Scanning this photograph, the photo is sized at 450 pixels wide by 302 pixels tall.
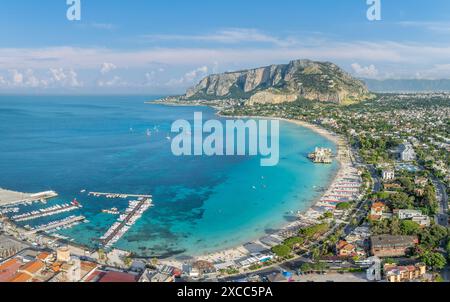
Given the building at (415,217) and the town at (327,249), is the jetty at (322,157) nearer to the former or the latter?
the town at (327,249)

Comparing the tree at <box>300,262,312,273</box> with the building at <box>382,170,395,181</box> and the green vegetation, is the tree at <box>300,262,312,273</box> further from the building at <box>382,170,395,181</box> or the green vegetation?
the building at <box>382,170,395,181</box>

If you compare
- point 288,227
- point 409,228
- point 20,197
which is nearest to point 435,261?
point 409,228

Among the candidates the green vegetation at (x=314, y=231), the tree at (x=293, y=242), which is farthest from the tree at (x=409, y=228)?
the tree at (x=293, y=242)

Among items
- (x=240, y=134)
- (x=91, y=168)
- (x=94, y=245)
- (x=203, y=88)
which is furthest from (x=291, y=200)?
(x=203, y=88)

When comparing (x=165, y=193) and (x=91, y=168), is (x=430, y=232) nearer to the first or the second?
(x=165, y=193)

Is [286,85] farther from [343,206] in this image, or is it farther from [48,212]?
[48,212]

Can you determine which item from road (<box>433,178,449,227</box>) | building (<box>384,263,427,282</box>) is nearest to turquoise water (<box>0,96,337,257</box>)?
building (<box>384,263,427,282</box>)
